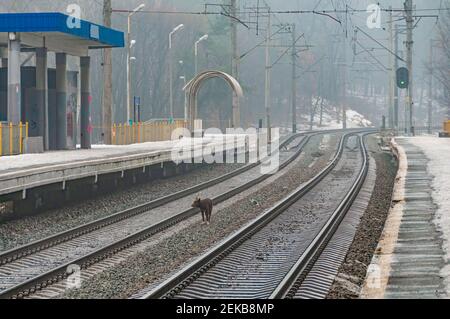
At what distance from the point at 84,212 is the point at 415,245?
10049 mm

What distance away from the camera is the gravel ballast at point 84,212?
711 inches

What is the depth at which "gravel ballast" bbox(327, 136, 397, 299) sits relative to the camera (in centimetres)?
1234

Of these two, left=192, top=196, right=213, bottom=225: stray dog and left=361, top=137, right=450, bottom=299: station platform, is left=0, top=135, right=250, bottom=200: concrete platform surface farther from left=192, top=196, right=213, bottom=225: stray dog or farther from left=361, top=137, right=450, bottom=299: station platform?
left=361, top=137, right=450, bottom=299: station platform

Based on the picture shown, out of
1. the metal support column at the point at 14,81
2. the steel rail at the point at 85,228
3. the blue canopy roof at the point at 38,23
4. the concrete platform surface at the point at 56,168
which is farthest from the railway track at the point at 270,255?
the metal support column at the point at 14,81

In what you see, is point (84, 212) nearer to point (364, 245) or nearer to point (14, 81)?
point (14, 81)

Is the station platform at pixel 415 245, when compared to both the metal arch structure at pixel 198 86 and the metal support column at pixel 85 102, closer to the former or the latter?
the metal support column at pixel 85 102

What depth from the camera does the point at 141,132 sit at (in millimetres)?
43594

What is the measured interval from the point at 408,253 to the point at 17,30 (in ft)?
59.3

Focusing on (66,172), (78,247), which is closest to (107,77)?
(66,172)

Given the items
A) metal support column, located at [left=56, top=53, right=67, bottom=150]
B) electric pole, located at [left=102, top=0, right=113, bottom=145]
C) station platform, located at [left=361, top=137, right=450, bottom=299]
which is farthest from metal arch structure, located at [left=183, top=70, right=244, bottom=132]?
station platform, located at [left=361, top=137, right=450, bottom=299]

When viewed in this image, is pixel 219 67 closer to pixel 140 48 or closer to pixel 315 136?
pixel 140 48

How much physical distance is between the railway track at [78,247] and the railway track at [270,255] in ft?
6.29

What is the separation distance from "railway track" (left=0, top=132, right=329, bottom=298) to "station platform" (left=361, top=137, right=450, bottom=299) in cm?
A: 467

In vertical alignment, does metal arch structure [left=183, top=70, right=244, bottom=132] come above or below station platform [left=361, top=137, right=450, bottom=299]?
above
